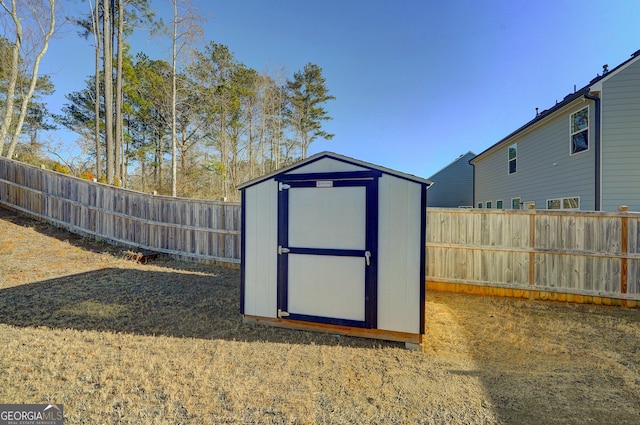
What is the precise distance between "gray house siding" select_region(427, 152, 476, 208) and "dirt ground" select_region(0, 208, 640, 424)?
55.2ft

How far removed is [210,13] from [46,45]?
772 centimetres

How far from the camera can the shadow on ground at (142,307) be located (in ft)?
12.4

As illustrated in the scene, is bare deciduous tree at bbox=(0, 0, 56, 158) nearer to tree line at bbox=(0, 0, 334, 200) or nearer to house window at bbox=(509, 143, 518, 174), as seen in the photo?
tree line at bbox=(0, 0, 334, 200)

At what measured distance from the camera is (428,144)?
18.2 m

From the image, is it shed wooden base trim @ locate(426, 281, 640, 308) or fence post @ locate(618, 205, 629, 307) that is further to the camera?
shed wooden base trim @ locate(426, 281, 640, 308)

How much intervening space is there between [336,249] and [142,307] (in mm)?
3465

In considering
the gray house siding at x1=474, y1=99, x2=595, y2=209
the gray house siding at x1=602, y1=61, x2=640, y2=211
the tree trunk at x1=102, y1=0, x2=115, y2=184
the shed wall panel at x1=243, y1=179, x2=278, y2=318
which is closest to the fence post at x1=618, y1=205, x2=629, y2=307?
the gray house siding at x1=602, y1=61, x2=640, y2=211

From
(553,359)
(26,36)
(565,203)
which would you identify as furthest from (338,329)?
(26,36)

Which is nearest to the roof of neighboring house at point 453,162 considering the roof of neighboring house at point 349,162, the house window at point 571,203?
the house window at point 571,203

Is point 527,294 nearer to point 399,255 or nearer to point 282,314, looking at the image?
point 399,255

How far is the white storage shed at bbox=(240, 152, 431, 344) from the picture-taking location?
3.51 metres

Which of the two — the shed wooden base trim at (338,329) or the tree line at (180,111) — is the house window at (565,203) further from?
the tree line at (180,111)

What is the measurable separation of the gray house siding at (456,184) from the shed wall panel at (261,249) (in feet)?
60.9

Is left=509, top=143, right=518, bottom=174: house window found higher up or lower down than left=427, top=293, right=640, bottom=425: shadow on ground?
higher up
